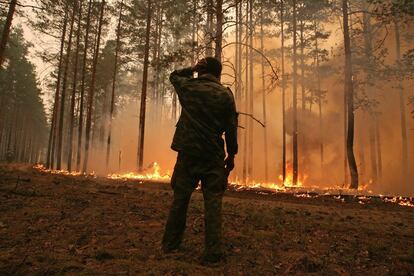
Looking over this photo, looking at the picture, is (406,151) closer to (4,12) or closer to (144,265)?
(144,265)

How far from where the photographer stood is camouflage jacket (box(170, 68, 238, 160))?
158 inches

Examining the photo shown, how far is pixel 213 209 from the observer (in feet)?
12.6

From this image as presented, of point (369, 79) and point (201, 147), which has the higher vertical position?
point (369, 79)

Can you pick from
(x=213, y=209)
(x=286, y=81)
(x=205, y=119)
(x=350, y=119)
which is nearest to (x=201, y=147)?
(x=205, y=119)

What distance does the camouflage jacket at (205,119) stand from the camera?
13.2ft

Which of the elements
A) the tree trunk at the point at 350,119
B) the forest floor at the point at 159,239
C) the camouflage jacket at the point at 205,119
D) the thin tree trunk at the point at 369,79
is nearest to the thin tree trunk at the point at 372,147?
the thin tree trunk at the point at 369,79

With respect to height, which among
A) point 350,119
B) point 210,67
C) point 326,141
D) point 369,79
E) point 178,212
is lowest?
point 178,212

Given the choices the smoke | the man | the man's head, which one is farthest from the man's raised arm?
the smoke

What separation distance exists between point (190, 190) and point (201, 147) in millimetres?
562

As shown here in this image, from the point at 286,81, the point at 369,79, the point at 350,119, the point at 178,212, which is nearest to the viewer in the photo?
the point at 178,212

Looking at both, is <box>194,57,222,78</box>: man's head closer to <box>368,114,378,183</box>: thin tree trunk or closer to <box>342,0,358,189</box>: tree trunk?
Answer: <box>342,0,358,189</box>: tree trunk

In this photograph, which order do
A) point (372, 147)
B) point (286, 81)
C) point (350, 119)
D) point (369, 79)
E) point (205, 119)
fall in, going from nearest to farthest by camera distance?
1. point (205, 119)
2. point (350, 119)
3. point (369, 79)
4. point (372, 147)
5. point (286, 81)

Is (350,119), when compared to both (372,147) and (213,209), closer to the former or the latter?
(372,147)

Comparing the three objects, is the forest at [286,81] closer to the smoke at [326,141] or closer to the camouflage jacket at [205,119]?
the smoke at [326,141]
